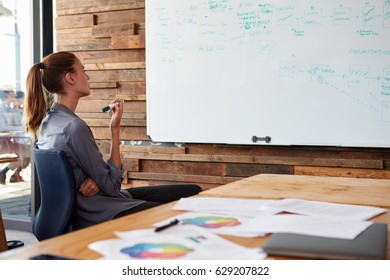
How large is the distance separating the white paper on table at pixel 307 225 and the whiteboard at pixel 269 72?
6.62ft

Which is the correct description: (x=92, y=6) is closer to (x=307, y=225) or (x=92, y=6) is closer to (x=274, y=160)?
(x=274, y=160)

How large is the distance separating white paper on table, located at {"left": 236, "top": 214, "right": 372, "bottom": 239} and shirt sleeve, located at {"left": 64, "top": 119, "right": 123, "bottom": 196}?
920 mm

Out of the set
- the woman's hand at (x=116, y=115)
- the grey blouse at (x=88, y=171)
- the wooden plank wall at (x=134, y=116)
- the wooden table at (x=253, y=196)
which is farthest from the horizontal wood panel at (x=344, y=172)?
the grey blouse at (x=88, y=171)

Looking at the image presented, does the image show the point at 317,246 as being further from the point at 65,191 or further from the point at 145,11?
the point at 145,11

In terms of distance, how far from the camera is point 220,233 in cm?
108

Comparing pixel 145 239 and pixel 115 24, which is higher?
pixel 115 24

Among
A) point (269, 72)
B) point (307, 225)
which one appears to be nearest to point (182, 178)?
point (269, 72)

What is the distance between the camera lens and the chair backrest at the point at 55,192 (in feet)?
6.06

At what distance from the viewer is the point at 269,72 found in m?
3.27

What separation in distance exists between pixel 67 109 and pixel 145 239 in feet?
4.22

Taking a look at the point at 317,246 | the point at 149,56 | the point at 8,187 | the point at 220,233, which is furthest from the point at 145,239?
the point at 8,187

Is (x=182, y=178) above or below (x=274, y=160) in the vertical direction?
below

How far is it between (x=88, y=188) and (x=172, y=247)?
1.06 meters

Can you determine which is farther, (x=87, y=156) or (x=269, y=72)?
(x=269, y=72)
